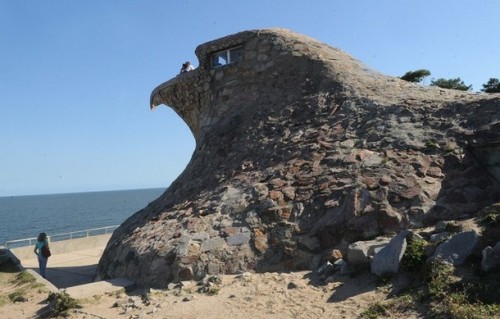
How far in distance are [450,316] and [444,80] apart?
83.1 ft

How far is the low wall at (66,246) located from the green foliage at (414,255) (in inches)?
570

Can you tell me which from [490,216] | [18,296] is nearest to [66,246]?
[18,296]

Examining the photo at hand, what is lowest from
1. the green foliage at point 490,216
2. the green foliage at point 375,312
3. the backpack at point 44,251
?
the green foliage at point 375,312

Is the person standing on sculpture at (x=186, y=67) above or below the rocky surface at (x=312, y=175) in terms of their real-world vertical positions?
above

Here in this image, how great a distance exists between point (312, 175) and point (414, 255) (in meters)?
3.17

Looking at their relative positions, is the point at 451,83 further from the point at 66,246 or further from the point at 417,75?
the point at 66,246

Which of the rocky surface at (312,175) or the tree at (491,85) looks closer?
the rocky surface at (312,175)

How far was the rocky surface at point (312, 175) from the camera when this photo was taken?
748 cm

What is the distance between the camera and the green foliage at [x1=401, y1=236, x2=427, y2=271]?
5652mm

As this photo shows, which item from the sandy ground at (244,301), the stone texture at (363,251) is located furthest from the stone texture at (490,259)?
the stone texture at (363,251)

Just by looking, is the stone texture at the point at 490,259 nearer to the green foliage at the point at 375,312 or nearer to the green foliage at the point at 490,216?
the green foliage at the point at 490,216

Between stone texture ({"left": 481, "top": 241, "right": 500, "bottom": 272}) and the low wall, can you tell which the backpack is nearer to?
the low wall

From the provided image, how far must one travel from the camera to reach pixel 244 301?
20.8 ft

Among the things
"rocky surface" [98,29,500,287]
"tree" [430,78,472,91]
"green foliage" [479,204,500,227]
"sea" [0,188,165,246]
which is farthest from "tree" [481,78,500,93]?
"sea" [0,188,165,246]
